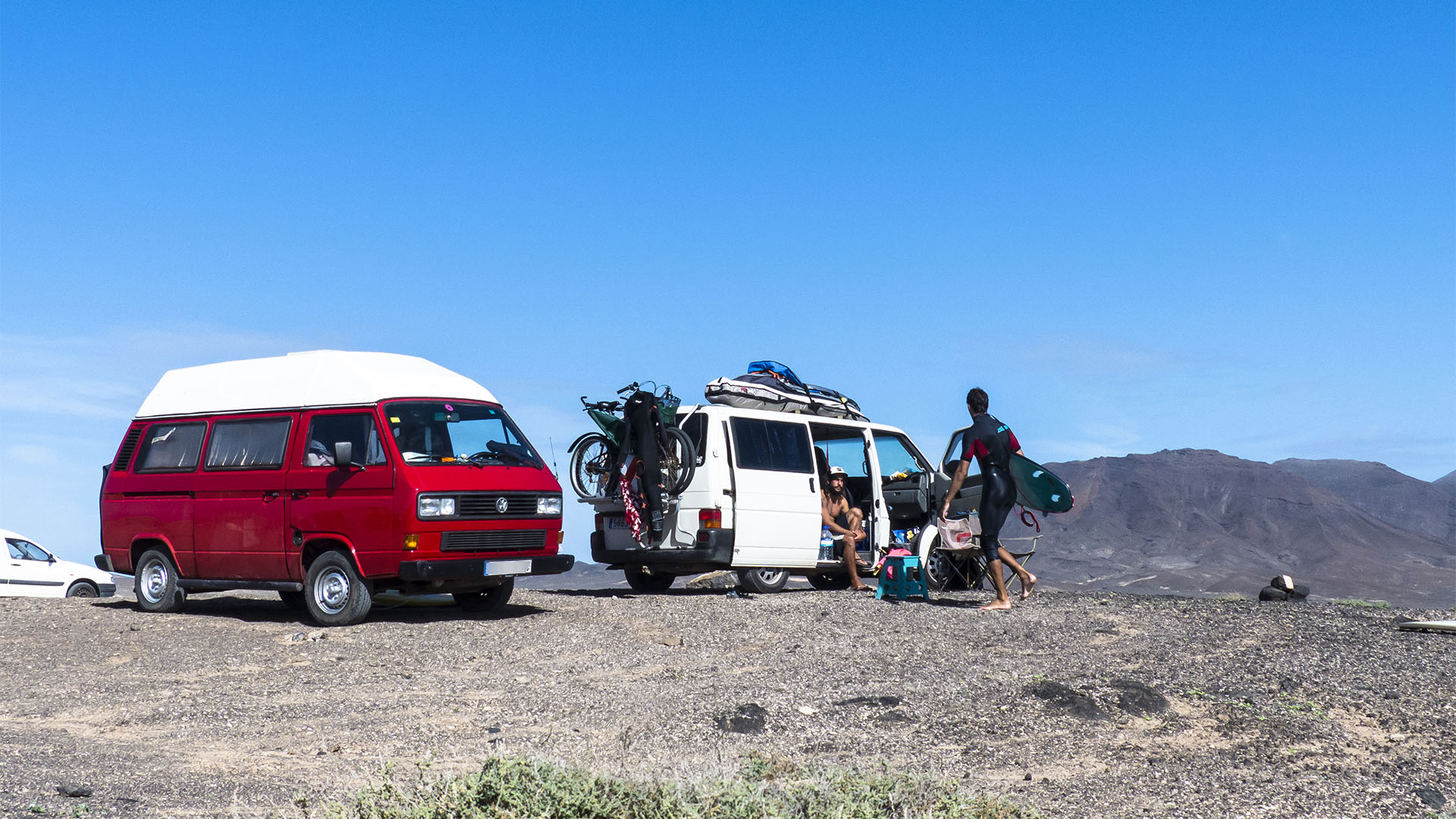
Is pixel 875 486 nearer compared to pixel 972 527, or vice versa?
pixel 972 527

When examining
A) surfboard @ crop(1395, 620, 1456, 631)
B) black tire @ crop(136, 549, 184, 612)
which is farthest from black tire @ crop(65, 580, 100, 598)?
surfboard @ crop(1395, 620, 1456, 631)

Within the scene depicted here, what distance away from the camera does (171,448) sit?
44.4ft

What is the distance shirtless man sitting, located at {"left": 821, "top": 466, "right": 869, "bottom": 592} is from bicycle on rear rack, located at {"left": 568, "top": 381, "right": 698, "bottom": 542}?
2.01 m

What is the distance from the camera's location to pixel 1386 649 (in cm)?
945

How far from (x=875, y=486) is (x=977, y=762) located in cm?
829

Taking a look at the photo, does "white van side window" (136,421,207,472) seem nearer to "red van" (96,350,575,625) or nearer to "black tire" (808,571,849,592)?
"red van" (96,350,575,625)

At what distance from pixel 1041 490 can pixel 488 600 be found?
19.6 feet

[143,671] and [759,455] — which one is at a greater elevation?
[759,455]

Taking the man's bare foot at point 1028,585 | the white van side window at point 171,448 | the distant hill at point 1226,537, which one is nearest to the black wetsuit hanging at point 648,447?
the man's bare foot at point 1028,585

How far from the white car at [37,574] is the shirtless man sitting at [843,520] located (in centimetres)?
1330

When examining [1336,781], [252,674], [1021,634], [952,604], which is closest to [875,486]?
[952,604]

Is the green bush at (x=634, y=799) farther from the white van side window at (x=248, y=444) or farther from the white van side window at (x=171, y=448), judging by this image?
the white van side window at (x=171, y=448)

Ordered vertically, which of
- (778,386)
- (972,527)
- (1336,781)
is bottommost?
(1336,781)

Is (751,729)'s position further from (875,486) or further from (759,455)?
(875,486)
